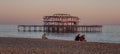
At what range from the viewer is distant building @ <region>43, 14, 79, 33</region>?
301ft

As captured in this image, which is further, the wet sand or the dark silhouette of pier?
the dark silhouette of pier

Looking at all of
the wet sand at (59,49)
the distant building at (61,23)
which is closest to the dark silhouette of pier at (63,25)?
the distant building at (61,23)

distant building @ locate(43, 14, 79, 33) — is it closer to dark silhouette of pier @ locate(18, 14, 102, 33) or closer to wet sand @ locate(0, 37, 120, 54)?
dark silhouette of pier @ locate(18, 14, 102, 33)

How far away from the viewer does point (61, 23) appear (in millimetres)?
95875

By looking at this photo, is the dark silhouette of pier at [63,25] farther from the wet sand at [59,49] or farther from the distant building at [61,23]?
the wet sand at [59,49]

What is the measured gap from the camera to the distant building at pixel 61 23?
9162 centimetres

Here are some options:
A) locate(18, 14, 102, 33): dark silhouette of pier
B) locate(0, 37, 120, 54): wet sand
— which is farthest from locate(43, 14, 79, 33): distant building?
locate(0, 37, 120, 54): wet sand

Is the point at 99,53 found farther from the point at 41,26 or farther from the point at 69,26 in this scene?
the point at 41,26

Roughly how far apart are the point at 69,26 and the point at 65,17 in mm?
8814

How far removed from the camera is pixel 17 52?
42.3 feet

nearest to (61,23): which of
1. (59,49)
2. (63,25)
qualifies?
(63,25)

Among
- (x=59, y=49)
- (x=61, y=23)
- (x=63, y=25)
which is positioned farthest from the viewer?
(x=61, y=23)

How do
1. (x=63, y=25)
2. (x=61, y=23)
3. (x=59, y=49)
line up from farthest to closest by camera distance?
(x=61, y=23) < (x=63, y=25) < (x=59, y=49)

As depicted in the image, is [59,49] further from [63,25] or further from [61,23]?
[61,23]
